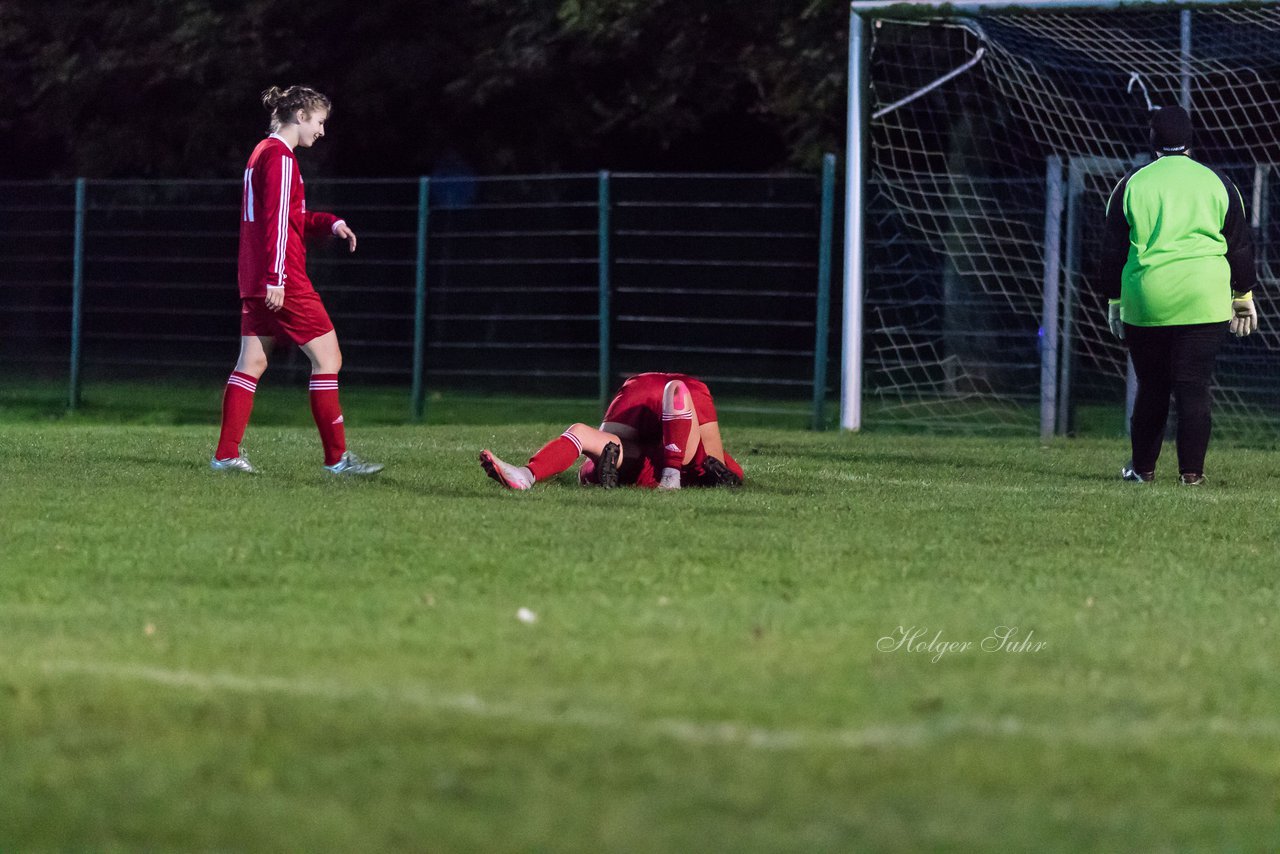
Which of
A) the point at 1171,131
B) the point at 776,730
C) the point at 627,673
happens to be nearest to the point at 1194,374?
the point at 1171,131

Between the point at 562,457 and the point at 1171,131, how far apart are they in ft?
12.1

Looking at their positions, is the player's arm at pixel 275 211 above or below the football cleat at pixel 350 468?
above

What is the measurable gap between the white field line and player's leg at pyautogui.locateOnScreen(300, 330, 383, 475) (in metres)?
5.02

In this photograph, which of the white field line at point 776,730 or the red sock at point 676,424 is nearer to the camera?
the white field line at point 776,730

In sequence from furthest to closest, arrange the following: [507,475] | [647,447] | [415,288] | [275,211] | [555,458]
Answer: [415,288] < [275,211] < [647,447] < [555,458] < [507,475]

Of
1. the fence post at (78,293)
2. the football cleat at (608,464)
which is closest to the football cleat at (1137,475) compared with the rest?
the football cleat at (608,464)

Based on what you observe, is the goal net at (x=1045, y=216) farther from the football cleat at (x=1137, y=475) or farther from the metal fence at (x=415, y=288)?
the football cleat at (x=1137, y=475)

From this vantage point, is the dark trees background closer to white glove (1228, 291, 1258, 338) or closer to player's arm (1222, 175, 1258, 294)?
white glove (1228, 291, 1258, 338)

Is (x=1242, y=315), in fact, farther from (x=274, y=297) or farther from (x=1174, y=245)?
(x=274, y=297)

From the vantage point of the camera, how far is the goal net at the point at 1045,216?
14500mm

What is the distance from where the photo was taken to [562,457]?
8.80 m

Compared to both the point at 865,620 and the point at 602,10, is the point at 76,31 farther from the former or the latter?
the point at 865,620

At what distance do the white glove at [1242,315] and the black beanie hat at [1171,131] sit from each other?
0.84 m

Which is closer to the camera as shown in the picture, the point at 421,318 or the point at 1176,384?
the point at 1176,384
